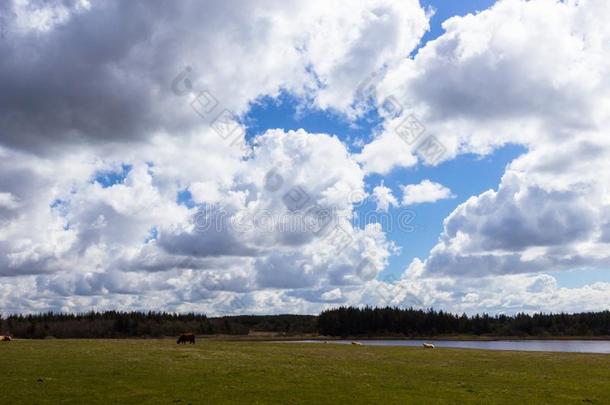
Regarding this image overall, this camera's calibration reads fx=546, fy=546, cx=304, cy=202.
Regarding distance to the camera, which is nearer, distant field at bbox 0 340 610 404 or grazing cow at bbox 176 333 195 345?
distant field at bbox 0 340 610 404

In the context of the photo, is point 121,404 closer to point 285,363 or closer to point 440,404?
point 440,404

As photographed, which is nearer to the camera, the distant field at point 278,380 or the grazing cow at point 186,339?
the distant field at point 278,380

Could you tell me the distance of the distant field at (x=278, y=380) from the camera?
2745cm

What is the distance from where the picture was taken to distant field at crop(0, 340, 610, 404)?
90.1ft

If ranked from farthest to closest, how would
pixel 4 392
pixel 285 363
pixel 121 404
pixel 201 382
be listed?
1. pixel 285 363
2. pixel 201 382
3. pixel 4 392
4. pixel 121 404

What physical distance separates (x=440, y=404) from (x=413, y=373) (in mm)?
13544

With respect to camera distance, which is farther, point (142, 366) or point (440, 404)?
point (142, 366)

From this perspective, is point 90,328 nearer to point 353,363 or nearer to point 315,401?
point 353,363

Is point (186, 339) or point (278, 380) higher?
point (278, 380)

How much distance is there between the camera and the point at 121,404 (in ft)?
82.1

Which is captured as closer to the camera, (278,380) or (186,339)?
(278,380)

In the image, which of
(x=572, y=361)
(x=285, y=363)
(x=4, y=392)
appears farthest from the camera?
(x=572, y=361)

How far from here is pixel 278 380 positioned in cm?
3366

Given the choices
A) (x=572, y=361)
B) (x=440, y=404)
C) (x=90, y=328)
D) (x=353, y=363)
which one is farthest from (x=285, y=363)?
(x=90, y=328)
